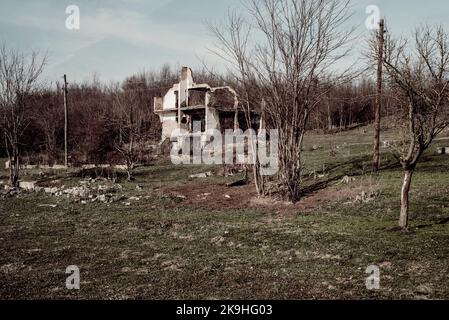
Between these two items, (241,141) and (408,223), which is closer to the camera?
(408,223)

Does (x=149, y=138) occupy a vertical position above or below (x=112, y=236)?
above

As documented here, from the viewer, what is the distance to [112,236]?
967 cm

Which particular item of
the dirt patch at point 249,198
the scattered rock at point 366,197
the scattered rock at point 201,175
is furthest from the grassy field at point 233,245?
the scattered rock at point 201,175

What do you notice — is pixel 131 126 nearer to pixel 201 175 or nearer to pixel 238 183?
pixel 201 175

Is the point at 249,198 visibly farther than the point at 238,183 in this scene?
No

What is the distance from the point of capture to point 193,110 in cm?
3681

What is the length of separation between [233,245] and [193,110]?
29.1 m

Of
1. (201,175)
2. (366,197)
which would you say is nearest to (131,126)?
(201,175)

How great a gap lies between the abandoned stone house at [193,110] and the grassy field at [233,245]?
20.2 metres

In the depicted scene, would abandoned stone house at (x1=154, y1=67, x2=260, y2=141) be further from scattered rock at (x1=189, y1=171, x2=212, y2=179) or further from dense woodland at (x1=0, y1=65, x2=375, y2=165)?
scattered rock at (x1=189, y1=171, x2=212, y2=179)

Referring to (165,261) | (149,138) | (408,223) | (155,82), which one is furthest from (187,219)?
(155,82)
